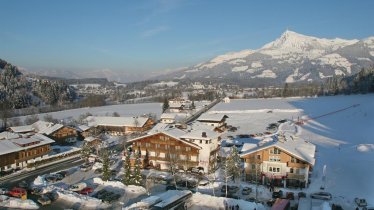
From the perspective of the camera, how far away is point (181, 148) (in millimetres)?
40875

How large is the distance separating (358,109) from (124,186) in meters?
73.7

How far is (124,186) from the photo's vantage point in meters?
34.3

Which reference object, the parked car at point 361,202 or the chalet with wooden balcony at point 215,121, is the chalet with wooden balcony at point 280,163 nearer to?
the parked car at point 361,202

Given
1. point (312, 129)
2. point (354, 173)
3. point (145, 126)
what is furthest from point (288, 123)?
point (354, 173)

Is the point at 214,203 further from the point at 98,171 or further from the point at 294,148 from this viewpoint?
the point at 98,171

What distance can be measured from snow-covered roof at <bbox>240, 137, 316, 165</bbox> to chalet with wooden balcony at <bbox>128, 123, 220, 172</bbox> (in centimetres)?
559

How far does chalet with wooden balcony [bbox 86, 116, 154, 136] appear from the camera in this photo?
69688 millimetres

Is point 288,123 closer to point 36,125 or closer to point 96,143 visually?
point 96,143

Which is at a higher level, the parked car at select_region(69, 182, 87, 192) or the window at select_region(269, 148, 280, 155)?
the window at select_region(269, 148, 280, 155)

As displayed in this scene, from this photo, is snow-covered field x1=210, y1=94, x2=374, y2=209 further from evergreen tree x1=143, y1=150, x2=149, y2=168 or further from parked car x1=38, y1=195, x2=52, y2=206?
parked car x1=38, y1=195, x2=52, y2=206

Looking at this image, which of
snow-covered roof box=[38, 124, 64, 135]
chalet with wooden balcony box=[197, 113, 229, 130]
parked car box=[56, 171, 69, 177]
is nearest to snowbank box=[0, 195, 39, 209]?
parked car box=[56, 171, 69, 177]

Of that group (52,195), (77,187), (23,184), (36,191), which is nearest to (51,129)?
(23,184)

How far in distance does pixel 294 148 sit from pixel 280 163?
227 centimetres

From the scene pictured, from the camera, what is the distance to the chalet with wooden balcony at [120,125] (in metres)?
69.7
